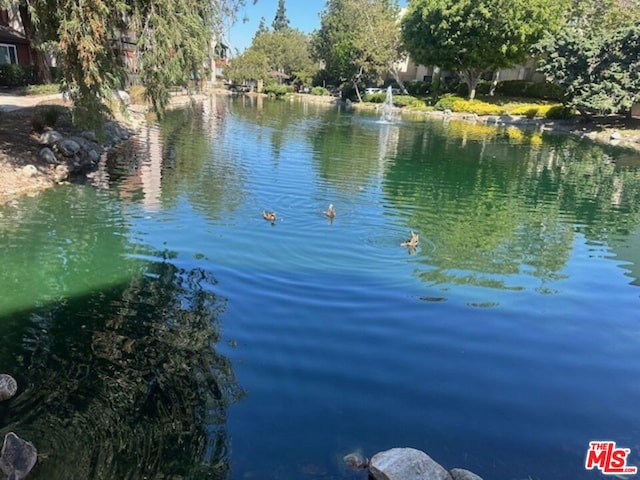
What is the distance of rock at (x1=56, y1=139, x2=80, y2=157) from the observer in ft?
53.4

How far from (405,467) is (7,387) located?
13.6 ft

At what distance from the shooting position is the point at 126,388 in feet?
Answer: 18.9

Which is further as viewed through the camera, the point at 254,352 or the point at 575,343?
the point at 575,343

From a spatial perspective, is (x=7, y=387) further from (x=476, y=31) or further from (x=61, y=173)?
(x=476, y=31)

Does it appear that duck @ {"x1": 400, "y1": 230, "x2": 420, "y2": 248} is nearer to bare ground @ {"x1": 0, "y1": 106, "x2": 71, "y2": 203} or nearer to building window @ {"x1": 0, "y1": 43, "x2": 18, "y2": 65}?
bare ground @ {"x1": 0, "y1": 106, "x2": 71, "y2": 203}

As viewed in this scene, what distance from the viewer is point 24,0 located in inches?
472

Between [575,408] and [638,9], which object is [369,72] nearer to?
[638,9]

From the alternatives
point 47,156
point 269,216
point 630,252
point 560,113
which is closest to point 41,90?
point 47,156

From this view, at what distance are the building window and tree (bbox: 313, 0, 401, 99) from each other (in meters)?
36.2

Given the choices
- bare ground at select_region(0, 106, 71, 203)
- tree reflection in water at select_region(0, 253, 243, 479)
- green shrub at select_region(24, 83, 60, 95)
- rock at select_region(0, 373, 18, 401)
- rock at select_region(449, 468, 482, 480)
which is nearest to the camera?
rock at select_region(449, 468, 482, 480)

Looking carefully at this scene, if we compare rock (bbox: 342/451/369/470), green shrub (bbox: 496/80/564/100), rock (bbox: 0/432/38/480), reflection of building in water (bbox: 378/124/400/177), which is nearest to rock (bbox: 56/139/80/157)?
reflection of building in water (bbox: 378/124/400/177)

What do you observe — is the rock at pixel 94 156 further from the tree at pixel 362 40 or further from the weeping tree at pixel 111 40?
the tree at pixel 362 40

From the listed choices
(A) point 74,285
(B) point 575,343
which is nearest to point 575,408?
(B) point 575,343

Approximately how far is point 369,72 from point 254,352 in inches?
2393
